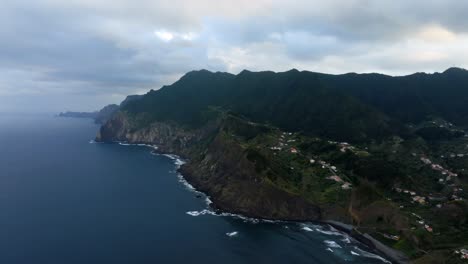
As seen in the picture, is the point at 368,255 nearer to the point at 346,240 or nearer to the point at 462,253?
the point at 346,240

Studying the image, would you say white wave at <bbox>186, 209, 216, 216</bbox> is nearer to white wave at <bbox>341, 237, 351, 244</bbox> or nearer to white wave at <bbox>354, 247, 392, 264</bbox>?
white wave at <bbox>341, 237, 351, 244</bbox>

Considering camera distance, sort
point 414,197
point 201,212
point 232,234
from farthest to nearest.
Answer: point 414,197 < point 201,212 < point 232,234

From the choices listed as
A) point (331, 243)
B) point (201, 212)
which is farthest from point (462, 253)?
point (201, 212)

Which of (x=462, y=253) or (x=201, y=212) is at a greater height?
(x=462, y=253)

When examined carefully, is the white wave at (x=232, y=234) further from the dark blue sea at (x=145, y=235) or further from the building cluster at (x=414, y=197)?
the building cluster at (x=414, y=197)

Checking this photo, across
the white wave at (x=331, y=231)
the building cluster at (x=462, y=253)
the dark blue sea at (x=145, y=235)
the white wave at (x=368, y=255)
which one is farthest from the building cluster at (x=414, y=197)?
the white wave at (x=368, y=255)

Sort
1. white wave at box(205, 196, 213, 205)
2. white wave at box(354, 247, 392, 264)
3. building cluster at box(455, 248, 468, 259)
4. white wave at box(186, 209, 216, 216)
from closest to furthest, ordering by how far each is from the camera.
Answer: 1. building cluster at box(455, 248, 468, 259)
2. white wave at box(354, 247, 392, 264)
3. white wave at box(186, 209, 216, 216)
4. white wave at box(205, 196, 213, 205)

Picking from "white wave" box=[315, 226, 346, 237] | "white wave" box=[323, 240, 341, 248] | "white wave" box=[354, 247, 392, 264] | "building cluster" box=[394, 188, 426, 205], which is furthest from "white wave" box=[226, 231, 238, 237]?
"building cluster" box=[394, 188, 426, 205]

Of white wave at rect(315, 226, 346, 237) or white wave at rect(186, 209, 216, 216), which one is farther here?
white wave at rect(186, 209, 216, 216)

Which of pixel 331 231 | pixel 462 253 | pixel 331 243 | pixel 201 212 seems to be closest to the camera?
pixel 462 253

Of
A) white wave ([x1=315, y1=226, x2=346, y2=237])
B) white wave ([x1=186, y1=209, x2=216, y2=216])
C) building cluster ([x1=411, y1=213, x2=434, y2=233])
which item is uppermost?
building cluster ([x1=411, y1=213, x2=434, y2=233])

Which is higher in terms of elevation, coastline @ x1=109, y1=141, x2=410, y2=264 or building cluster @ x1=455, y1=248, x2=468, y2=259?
building cluster @ x1=455, y1=248, x2=468, y2=259

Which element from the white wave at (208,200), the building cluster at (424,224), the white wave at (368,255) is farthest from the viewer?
the white wave at (208,200)
